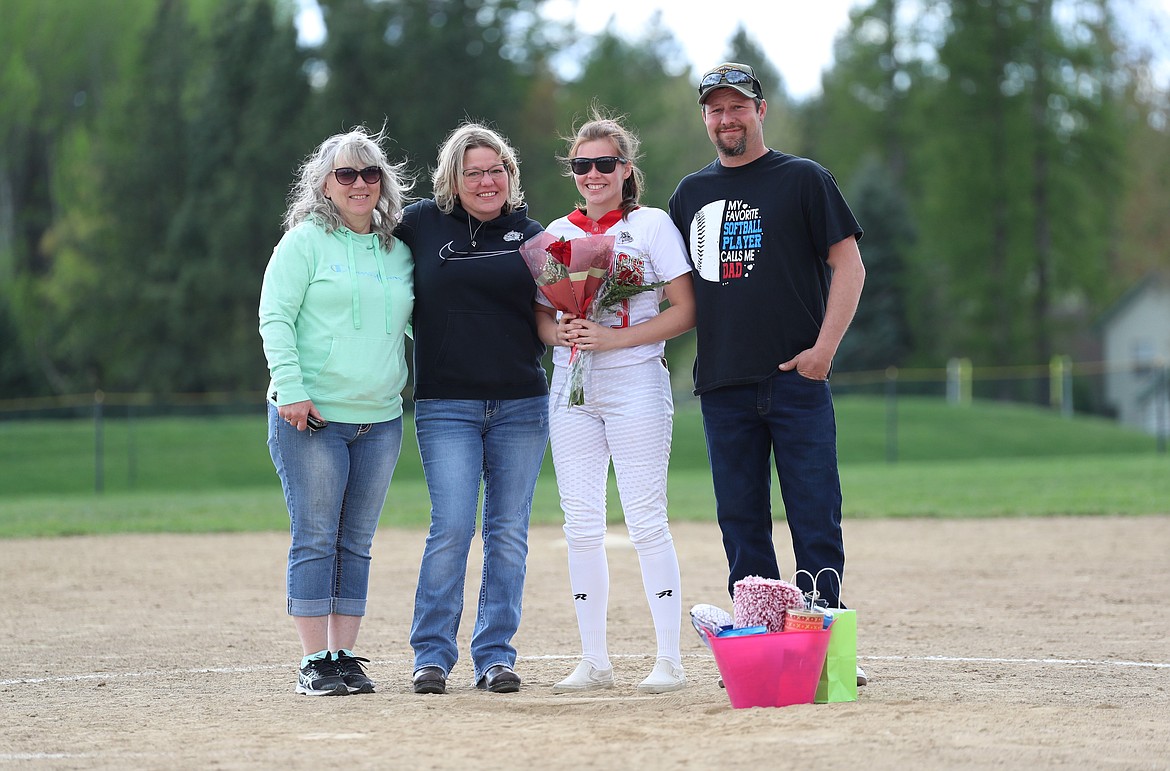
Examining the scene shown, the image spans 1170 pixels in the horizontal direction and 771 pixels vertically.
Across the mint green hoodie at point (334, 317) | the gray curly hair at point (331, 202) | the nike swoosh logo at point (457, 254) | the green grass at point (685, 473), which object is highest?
the gray curly hair at point (331, 202)

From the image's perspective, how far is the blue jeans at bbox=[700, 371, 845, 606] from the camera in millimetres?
5309

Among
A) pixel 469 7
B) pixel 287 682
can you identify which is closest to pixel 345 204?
pixel 287 682

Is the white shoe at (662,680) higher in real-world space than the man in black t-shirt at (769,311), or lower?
lower

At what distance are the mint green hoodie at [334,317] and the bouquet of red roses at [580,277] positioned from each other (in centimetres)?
57

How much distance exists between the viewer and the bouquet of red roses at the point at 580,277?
523cm

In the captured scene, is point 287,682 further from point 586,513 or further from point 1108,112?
point 1108,112

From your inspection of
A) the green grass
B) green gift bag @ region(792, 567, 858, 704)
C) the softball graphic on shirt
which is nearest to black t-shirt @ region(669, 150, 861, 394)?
the softball graphic on shirt

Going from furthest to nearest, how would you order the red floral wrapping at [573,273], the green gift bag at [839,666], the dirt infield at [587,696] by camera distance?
the red floral wrapping at [573,273]
the green gift bag at [839,666]
the dirt infield at [587,696]

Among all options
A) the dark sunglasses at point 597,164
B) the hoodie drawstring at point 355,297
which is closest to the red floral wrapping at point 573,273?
the dark sunglasses at point 597,164

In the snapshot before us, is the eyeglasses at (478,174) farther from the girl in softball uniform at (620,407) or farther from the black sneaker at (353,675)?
the black sneaker at (353,675)

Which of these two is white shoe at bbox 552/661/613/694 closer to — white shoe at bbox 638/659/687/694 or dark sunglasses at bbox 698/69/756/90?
white shoe at bbox 638/659/687/694

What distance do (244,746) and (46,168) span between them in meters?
44.8

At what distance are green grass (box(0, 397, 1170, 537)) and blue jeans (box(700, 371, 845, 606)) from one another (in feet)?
26.8

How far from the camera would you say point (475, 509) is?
5.55 m
